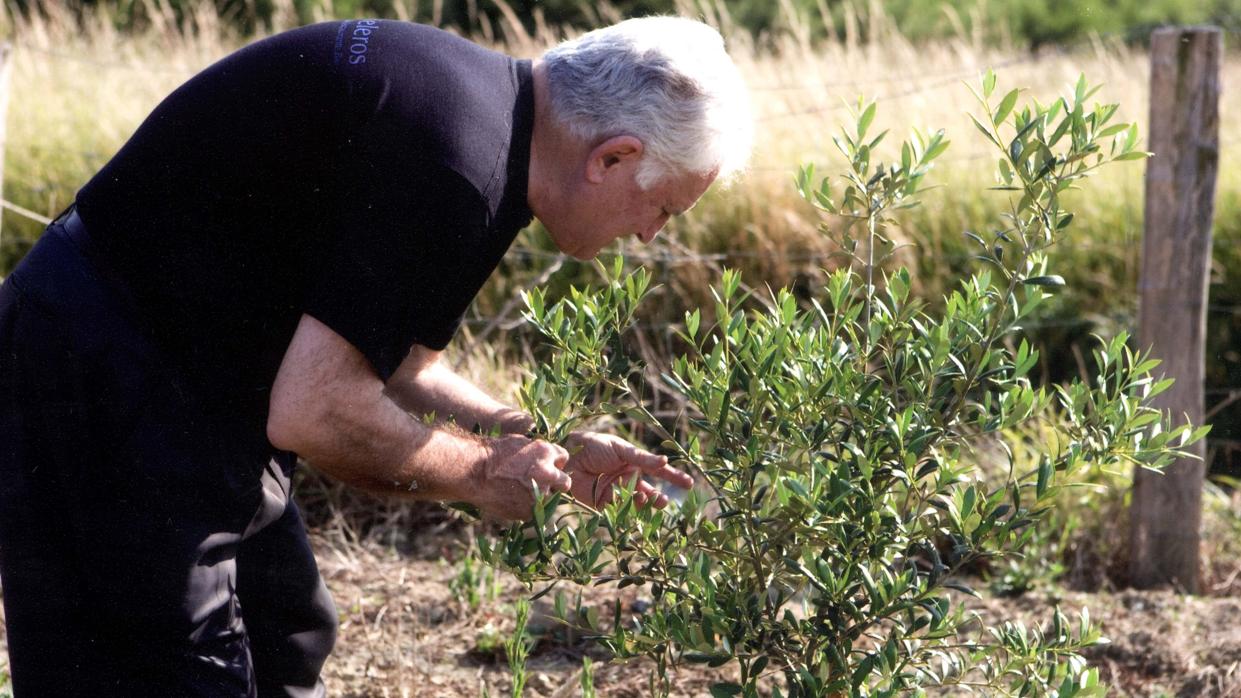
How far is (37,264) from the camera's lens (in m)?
2.25

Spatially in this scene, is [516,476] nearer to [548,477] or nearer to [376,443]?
[548,477]

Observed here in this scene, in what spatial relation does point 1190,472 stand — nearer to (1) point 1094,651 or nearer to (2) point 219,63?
(1) point 1094,651

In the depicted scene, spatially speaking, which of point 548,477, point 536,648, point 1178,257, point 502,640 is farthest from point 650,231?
point 1178,257

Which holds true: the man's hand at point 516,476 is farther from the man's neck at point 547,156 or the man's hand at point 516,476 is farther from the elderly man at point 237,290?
the man's neck at point 547,156

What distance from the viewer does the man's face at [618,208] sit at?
87.8 inches

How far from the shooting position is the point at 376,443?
2.05 m

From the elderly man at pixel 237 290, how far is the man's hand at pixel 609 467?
0.03 meters

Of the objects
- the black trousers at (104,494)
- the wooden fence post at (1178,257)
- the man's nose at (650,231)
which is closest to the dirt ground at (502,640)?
the wooden fence post at (1178,257)

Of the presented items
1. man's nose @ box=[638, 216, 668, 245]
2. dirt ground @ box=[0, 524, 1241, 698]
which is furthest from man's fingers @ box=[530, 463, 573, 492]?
dirt ground @ box=[0, 524, 1241, 698]

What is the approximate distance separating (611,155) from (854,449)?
0.61 meters

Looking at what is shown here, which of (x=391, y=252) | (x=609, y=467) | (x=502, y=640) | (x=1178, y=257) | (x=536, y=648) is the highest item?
(x=391, y=252)

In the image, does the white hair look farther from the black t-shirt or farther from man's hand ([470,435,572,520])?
man's hand ([470,435,572,520])

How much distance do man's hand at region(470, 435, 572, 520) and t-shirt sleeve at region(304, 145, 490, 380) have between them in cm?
26

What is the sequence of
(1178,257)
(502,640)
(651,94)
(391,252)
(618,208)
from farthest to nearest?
(1178,257), (502,640), (618,208), (651,94), (391,252)
